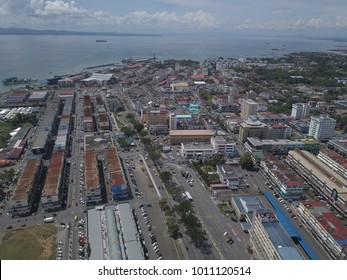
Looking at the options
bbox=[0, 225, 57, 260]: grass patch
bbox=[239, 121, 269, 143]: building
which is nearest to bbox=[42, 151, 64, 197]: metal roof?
bbox=[0, 225, 57, 260]: grass patch

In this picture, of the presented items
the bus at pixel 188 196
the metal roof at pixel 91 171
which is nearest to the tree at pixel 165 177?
the bus at pixel 188 196

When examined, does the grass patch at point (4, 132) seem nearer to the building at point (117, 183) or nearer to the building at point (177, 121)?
the building at point (117, 183)

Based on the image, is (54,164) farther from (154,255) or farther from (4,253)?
(154,255)

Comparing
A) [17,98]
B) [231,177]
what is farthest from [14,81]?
[231,177]

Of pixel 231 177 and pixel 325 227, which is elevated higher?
pixel 325 227

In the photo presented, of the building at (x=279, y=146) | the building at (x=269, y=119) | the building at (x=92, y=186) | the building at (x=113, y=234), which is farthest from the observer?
the building at (x=269, y=119)

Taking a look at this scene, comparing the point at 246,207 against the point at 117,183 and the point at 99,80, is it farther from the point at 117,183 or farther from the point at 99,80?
the point at 99,80
